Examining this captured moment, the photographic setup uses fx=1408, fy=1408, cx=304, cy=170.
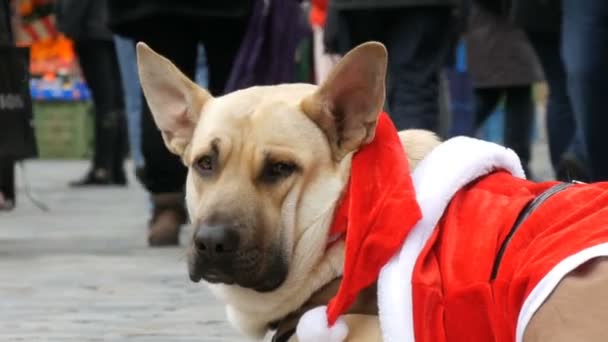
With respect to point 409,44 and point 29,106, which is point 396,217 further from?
point 29,106

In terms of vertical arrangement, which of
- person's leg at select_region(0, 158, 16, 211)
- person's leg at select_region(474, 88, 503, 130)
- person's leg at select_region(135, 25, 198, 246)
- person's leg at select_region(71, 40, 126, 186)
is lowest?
person's leg at select_region(71, 40, 126, 186)

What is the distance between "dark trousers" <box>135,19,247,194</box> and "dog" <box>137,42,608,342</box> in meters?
3.09

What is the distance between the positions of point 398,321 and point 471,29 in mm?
6745

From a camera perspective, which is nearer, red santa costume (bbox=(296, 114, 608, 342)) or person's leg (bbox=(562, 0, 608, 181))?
red santa costume (bbox=(296, 114, 608, 342))

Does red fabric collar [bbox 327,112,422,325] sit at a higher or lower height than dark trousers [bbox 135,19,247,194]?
higher

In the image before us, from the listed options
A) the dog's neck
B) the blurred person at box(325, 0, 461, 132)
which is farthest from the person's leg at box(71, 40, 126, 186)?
the dog's neck

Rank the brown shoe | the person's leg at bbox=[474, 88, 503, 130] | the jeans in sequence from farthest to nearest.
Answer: the person's leg at bbox=[474, 88, 503, 130] < the jeans < the brown shoe

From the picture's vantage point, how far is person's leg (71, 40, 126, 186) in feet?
39.8

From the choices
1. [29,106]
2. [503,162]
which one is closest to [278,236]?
[503,162]

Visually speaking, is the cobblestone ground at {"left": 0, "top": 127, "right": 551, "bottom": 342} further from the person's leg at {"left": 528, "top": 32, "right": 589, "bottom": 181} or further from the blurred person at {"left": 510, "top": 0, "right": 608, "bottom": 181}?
the person's leg at {"left": 528, "top": 32, "right": 589, "bottom": 181}

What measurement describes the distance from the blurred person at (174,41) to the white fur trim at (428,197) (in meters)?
3.22

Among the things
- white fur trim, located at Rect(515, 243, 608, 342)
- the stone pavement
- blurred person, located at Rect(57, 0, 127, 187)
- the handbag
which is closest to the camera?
white fur trim, located at Rect(515, 243, 608, 342)

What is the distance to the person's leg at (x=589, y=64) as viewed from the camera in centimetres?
604

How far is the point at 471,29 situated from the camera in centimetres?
998
